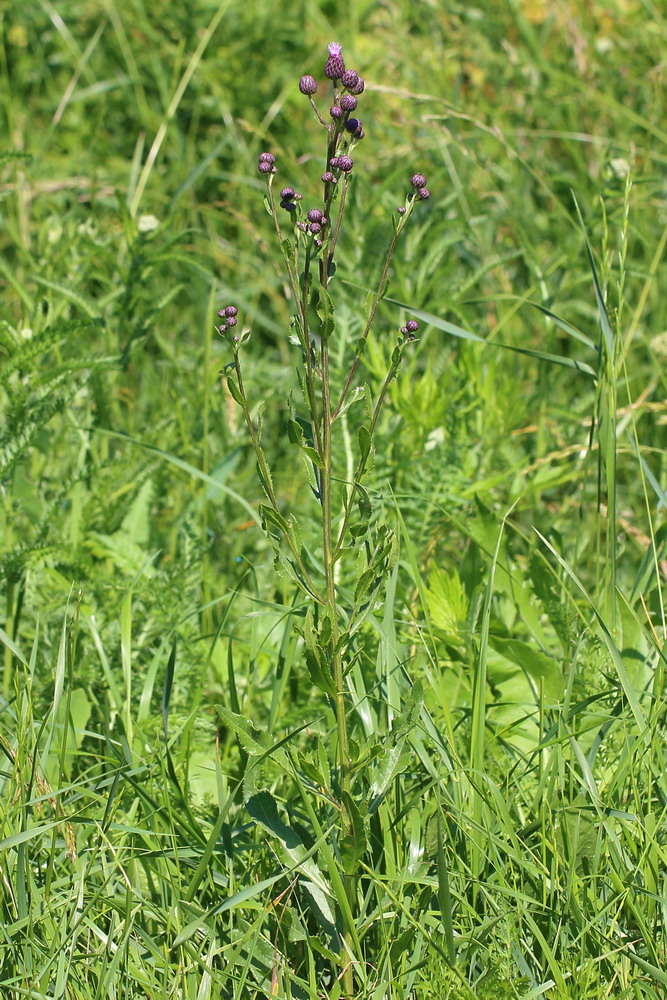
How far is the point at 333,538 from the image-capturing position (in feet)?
8.02

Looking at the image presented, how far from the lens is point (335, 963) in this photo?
64.1 inches

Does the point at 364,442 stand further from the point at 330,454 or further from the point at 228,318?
the point at 228,318

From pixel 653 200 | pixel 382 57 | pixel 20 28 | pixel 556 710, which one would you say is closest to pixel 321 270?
pixel 556 710

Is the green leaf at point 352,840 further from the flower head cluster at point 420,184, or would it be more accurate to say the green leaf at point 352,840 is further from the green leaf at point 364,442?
the flower head cluster at point 420,184

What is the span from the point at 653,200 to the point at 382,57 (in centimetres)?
128

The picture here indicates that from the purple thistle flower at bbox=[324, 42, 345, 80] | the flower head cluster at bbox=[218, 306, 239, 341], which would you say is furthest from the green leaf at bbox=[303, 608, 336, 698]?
the purple thistle flower at bbox=[324, 42, 345, 80]

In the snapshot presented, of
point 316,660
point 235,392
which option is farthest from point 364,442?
point 316,660

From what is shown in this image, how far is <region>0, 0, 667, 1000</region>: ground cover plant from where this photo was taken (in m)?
1.54

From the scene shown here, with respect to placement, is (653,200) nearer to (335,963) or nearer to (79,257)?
(79,257)

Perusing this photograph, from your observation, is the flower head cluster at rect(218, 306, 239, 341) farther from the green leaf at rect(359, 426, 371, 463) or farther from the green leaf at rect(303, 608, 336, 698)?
the green leaf at rect(303, 608, 336, 698)

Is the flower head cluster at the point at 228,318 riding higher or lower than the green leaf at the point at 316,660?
higher

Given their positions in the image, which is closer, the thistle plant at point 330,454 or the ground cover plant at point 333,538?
the thistle plant at point 330,454

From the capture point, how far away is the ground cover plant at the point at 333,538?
5.06 feet

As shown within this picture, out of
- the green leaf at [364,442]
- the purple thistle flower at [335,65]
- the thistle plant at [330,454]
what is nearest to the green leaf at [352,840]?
the thistle plant at [330,454]
